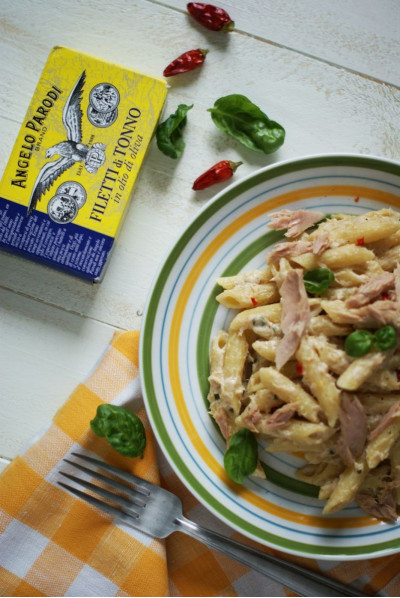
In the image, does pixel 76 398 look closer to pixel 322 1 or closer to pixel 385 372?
pixel 385 372

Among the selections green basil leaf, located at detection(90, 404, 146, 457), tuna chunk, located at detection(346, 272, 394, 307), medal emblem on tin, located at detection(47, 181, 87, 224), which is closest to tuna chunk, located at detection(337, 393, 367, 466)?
tuna chunk, located at detection(346, 272, 394, 307)

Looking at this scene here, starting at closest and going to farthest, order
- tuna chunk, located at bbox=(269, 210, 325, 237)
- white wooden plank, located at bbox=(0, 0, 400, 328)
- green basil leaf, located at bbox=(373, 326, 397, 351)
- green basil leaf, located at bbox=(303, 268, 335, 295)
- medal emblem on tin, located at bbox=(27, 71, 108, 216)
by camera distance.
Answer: green basil leaf, located at bbox=(373, 326, 397, 351) < green basil leaf, located at bbox=(303, 268, 335, 295) < tuna chunk, located at bbox=(269, 210, 325, 237) < medal emblem on tin, located at bbox=(27, 71, 108, 216) < white wooden plank, located at bbox=(0, 0, 400, 328)

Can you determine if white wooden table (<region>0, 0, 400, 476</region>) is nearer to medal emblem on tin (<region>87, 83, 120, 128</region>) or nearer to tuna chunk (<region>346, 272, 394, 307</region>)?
medal emblem on tin (<region>87, 83, 120, 128</region>)

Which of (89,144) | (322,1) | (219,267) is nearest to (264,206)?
(219,267)

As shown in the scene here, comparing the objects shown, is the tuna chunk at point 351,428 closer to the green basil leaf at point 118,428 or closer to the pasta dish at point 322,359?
the pasta dish at point 322,359

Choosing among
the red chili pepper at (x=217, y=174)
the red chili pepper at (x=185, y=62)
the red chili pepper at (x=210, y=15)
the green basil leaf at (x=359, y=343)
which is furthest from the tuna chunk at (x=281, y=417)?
the red chili pepper at (x=210, y=15)

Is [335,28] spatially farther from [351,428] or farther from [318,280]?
[351,428]

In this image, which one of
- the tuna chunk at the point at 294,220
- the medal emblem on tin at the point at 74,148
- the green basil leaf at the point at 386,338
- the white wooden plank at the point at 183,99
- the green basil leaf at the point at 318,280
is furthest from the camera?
the white wooden plank at the point at 183,99
